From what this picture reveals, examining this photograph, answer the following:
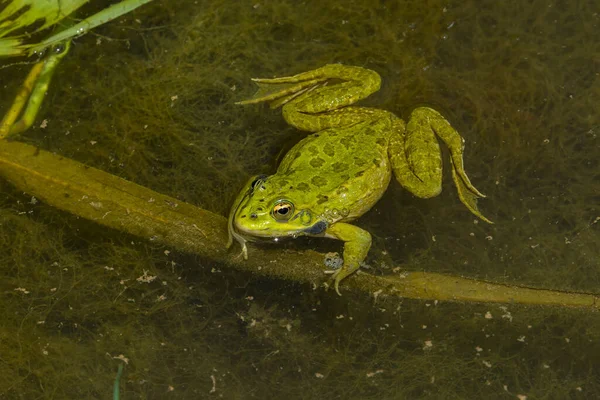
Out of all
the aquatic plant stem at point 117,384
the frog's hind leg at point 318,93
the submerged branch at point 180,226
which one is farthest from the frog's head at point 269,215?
the aquatic plant stem at point 117,384

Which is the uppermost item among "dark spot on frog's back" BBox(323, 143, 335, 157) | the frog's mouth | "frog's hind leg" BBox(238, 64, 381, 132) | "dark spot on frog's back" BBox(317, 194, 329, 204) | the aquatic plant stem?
"frog's hind leg" BBox(238, 64, 381, 132)

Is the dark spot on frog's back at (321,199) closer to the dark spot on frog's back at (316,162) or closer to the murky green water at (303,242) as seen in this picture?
the dark spot on frog's back at (316,162)

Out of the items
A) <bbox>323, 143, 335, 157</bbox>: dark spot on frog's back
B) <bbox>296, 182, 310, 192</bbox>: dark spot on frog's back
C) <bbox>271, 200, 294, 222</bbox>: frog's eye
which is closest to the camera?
<bbox>271, 200, 294, 222</bbox>: frog's eye

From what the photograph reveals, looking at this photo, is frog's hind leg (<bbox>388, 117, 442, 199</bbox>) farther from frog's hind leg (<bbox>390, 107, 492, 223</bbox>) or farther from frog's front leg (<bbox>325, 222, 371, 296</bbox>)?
frog's front leg (<bbox>325, 222, 371, 296</bbox>)

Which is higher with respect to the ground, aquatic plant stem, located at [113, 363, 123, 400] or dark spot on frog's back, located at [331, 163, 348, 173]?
dark spot on frog's back, located at [331, 163, 348, 173]

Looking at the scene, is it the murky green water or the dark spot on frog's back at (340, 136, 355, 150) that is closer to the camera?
the murky green water

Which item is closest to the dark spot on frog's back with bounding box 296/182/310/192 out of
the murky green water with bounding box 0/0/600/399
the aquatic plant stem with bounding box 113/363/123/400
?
the murky green water with bounding box 0/0/600/399

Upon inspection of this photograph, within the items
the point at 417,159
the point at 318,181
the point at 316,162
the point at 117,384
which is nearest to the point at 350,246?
the point at 318,181

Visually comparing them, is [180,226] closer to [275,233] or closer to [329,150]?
[275,233]
